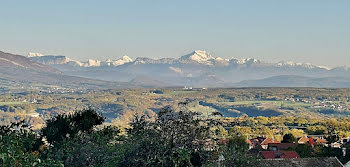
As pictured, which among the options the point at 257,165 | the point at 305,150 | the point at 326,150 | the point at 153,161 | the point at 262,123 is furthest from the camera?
the point at 262,123

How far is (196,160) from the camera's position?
27.4 m

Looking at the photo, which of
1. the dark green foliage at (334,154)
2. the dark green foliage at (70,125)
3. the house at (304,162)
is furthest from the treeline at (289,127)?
the dark green foliage at (70,125)

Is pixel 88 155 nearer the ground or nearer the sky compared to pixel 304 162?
nearer the sky

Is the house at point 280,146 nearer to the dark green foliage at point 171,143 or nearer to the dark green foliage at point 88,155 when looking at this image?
the dark green foliage at point 171,143

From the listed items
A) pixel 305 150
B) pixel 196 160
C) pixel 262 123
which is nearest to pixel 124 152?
pixel 196 160

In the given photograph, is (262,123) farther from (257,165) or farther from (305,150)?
(257,165)

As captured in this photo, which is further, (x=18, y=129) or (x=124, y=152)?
(x=18, y=129)

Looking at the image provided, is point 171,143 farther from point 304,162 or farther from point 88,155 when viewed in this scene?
point 304,162

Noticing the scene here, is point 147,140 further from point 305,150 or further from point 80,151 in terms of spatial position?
point 305,150

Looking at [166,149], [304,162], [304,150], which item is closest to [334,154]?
[304,150]

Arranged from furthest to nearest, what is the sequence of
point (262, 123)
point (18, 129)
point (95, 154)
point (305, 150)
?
point (262, 123)
point (305, 150)
point (18, 129)
point (95, 154)

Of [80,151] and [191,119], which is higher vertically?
[191,119]

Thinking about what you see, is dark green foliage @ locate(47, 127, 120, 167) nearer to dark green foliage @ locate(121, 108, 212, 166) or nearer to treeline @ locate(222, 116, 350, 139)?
dark green foliage @ locate(121, 108, 212, 166)

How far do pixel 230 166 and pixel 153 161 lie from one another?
13.7ft
